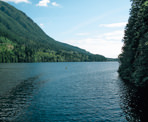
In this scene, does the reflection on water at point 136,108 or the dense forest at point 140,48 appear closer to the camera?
the reflection on water at point 136,108

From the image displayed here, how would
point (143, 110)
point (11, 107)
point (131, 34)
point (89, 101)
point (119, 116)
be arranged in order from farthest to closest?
1. point (131, 34)
2. point (89, 101)
3. point (11, 107)
4. point (143, 110)
5. point (119, 116)

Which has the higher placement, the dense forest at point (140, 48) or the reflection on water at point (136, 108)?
the dense forest at point (140, 48)

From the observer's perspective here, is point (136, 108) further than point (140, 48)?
No

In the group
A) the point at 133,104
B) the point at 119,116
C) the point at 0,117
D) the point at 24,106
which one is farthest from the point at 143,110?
the point at 0,117

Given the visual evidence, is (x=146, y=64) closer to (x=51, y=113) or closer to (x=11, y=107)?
(x=51, y=113)

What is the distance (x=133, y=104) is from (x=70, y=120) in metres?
15.3

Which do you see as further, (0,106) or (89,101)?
(89,101)

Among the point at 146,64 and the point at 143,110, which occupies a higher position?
the point at 146,64

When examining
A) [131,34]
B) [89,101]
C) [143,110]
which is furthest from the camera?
[131,34]

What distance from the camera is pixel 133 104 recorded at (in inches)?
1129

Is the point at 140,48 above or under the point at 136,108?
above

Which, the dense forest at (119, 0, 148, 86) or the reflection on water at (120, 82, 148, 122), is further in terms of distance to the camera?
the dense forest at (119, 0, 148, 86)

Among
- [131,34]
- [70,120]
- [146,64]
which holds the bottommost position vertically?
[70,120]

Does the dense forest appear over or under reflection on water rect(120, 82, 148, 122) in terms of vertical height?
over
